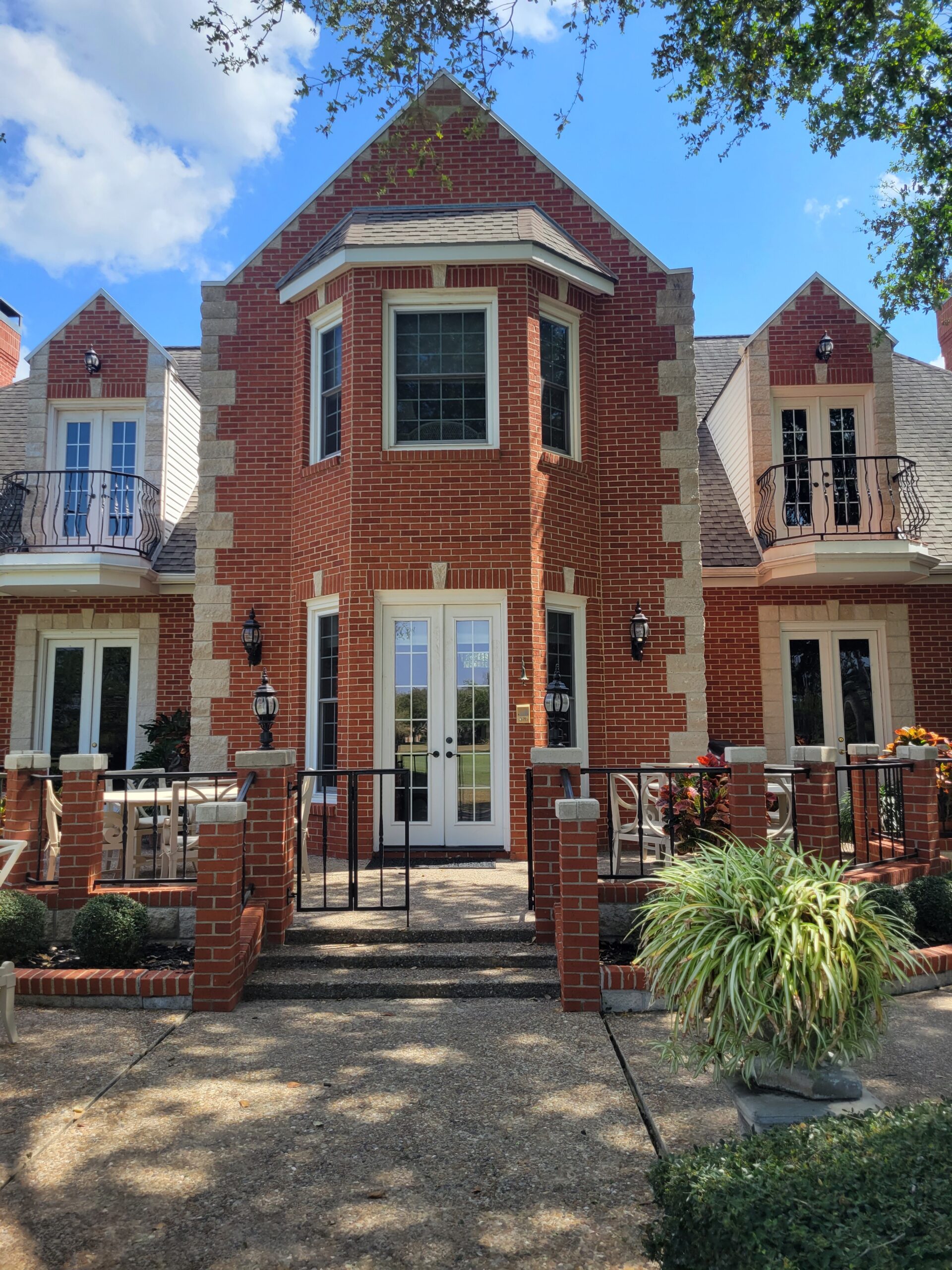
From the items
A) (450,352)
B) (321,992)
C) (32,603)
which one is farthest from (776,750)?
(32,603)

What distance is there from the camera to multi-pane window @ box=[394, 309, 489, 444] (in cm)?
923

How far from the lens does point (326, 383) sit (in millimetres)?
9867

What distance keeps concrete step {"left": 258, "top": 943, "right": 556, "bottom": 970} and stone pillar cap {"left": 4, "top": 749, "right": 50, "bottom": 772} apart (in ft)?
7.80

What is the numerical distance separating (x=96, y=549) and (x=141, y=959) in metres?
6.59

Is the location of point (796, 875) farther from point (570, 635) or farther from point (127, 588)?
point (127, 588)

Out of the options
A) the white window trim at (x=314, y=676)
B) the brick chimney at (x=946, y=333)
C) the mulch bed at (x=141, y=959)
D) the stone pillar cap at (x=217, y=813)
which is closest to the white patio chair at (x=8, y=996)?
the mulch bed at (x=141, y=959)

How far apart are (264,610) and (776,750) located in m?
6.65

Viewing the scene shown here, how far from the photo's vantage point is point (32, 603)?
38.1 ft

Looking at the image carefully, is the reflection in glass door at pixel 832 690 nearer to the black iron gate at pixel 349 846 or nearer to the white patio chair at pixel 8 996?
the black iron gate at pixel 349 846

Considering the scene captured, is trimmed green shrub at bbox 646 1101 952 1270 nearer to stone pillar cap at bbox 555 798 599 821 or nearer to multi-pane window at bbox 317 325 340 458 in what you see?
stone pillar cap at bbox 555 798 599 821

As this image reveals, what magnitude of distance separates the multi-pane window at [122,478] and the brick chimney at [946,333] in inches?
529

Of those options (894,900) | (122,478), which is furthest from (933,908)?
(122,478)

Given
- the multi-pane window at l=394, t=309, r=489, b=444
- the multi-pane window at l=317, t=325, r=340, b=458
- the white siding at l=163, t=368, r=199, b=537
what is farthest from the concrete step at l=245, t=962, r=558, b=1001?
the white siding at l=163, t=368, r=199, b=537

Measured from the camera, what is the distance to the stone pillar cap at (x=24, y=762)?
6457 mm
